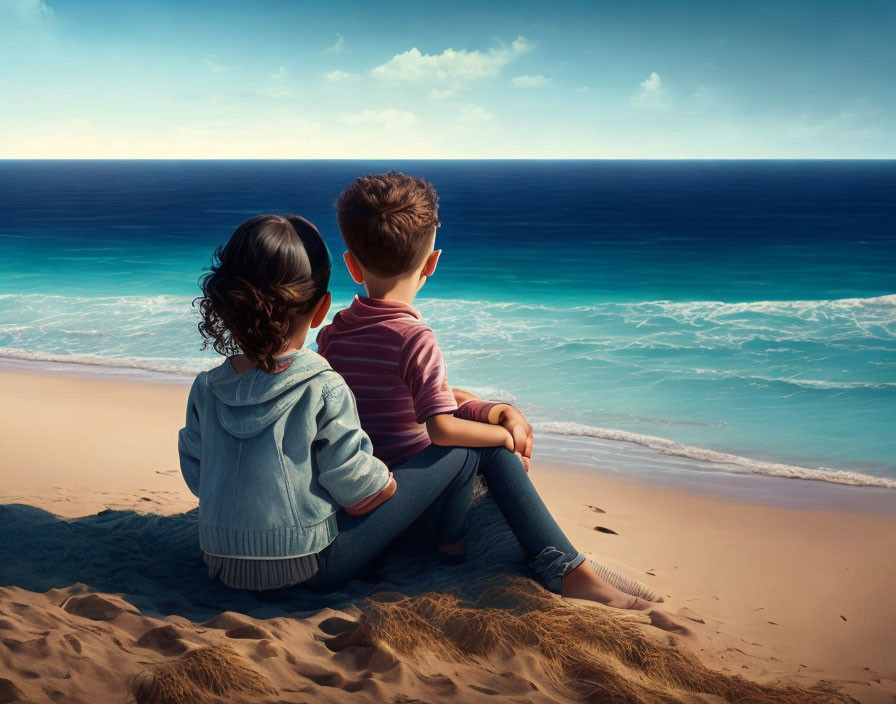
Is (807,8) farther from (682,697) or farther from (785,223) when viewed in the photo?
(682,697)

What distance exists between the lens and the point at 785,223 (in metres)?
41.8

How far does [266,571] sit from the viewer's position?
8.43 ft

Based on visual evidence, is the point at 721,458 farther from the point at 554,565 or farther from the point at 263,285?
the point at 263,285

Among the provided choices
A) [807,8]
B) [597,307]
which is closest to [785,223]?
[597,307]

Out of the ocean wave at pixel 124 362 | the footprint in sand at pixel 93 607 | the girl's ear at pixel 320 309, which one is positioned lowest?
the ocean wave at pixel 124 362

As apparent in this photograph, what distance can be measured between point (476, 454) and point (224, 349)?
923mm

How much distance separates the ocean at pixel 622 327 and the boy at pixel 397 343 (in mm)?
3615

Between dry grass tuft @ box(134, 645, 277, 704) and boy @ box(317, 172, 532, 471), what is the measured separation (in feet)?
2.78

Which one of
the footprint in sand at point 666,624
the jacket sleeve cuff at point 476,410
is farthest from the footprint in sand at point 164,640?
the footprint in sand at point 666,624

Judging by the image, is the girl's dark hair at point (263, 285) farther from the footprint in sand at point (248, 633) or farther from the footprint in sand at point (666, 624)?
the footprint in sand at point (666, 624)

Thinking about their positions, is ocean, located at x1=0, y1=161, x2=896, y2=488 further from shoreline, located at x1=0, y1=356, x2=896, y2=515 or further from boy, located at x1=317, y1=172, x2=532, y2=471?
boy, located at x1=317, y1=172, x2=532, y2=471

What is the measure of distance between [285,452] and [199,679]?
678 millimetres

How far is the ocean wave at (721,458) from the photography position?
595 cm

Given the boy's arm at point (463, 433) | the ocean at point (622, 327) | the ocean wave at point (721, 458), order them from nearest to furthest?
the boy's arm at point (463, 433) < the ocean wave at point (721, 458) < the ocean at point (622, 327)
